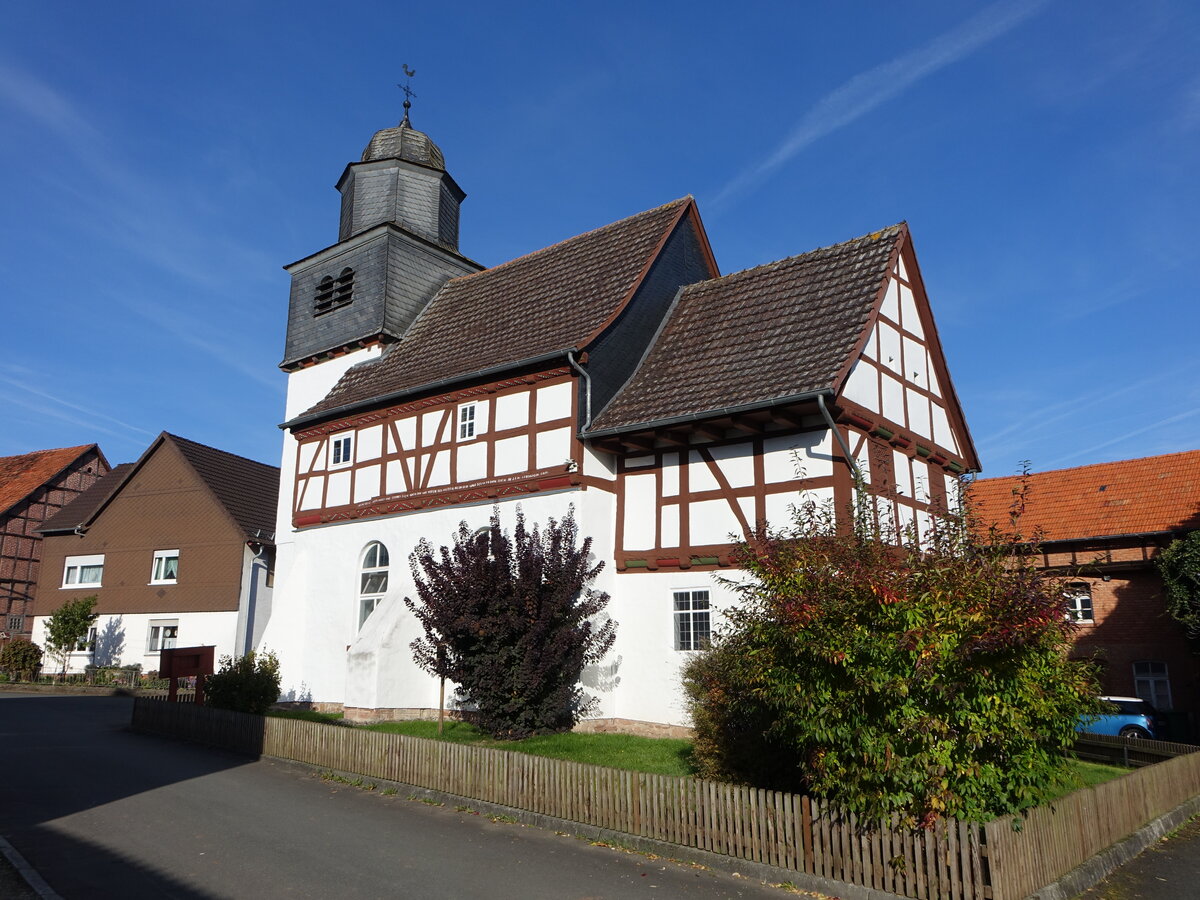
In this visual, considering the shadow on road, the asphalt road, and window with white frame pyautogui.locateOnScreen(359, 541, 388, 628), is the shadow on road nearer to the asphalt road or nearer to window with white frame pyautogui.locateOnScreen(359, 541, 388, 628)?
the asphalt road

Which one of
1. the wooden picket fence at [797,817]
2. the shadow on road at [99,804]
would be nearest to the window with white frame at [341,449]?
the shadow on road at [99,804]

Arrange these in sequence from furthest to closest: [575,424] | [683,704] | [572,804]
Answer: [575,424], [683,704], [572,804]

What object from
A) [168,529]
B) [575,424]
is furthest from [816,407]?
[168,529]

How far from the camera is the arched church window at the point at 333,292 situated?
26.5 metres

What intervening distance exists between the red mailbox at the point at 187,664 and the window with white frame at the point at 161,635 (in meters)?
13.5

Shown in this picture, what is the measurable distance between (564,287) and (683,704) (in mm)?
10443

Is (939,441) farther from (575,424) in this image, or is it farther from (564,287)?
(564,287)

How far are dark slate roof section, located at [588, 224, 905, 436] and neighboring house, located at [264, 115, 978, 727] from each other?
6 cm

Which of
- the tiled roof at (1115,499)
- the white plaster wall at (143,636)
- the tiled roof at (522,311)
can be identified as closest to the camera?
the tiled roof at (522,311)

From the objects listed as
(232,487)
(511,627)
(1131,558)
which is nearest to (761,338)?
(511,627)

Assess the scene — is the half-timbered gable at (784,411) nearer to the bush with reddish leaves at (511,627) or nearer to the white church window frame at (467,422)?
the bush with reddish leaves at (511,627)

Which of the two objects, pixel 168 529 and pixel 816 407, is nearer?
pixel 816 407

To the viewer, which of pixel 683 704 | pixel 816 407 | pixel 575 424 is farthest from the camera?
pixel 575 424

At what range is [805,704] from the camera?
8539 millimetres
